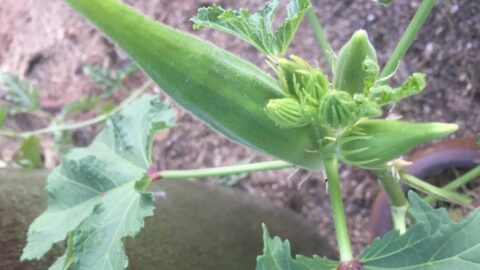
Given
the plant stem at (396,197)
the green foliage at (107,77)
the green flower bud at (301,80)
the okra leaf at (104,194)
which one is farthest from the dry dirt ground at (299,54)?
the green flower bud at (301,80)

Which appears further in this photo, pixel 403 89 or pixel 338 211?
pixel 338 211

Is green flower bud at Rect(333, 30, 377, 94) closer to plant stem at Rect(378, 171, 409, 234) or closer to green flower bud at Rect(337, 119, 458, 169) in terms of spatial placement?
green flower bud at Rect(337, 119, 458, 169)

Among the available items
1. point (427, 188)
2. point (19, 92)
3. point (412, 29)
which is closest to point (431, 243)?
point (427, 188)

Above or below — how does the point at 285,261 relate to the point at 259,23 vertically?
below

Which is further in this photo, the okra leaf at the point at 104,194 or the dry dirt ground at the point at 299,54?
the dry dirt ground at the point at 299,54

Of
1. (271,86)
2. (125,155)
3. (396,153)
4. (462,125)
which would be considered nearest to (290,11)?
(271,86)

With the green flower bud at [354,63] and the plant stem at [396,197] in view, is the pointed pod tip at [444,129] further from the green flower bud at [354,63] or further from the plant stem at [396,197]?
the plant stem at [396,197]

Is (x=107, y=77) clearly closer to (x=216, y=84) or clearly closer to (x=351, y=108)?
(x=216, y=84)
